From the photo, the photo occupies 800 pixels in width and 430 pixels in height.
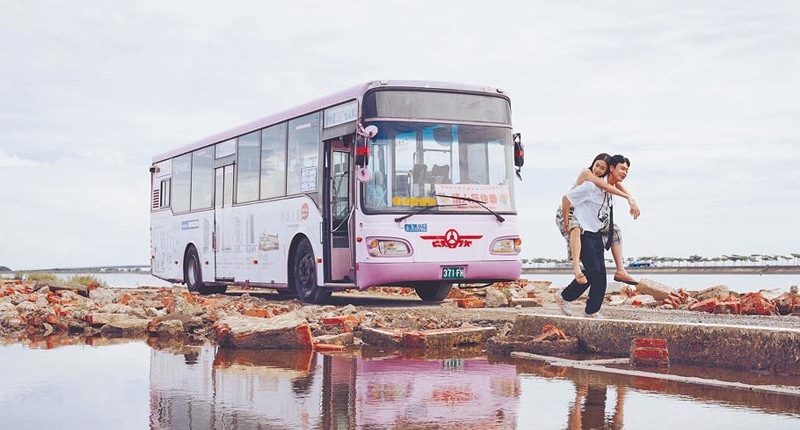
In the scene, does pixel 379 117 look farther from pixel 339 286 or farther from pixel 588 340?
pixel 588 340

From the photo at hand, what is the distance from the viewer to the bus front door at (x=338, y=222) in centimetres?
1605

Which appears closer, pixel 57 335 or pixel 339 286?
pixel 57 335

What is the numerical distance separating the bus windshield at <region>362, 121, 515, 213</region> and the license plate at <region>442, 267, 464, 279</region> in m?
0.87

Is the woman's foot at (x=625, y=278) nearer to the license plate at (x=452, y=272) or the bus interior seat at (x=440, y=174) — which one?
the license plate at (x=452, y=272)

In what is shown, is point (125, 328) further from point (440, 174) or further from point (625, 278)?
point (625, 278)

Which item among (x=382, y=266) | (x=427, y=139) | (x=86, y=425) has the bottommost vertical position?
(x=86, y=425)

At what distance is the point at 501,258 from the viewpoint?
51.4 feet

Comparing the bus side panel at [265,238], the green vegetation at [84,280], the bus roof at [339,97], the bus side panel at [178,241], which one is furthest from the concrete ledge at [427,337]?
the green vegetation at [84,280]

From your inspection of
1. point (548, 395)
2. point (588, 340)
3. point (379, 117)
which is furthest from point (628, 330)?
point (379, 117)

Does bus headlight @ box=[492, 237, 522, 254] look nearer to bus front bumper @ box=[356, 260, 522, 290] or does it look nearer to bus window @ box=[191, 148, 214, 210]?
bus front bumper @ box=[356, 260, 522, 290]

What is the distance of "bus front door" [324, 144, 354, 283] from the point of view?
16.0m

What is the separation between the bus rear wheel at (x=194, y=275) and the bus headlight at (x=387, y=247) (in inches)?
337

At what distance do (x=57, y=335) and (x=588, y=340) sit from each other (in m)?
7.04

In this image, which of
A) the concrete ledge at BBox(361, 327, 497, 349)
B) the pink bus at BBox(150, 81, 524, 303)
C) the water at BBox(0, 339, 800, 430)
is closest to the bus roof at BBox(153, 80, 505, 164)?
the pink bus at BBox(150, 81, 524, 303)
